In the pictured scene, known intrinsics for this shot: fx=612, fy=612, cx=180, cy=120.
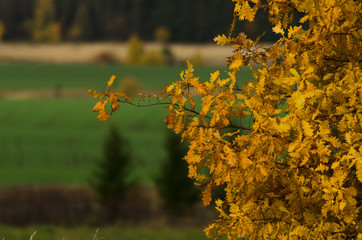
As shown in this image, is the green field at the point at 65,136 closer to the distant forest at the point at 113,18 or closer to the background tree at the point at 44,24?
the distant forest at the point at 113,18

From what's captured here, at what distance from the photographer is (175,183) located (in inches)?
1446

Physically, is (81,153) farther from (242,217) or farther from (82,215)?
(242,217)

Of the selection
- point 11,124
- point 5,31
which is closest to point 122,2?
point 5,31

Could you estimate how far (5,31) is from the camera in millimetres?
85125

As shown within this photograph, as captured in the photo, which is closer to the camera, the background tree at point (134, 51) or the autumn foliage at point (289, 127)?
the autumn foliage at point (289, 127)

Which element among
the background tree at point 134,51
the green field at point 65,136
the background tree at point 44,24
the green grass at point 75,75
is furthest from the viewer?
the green grass at point 75,75

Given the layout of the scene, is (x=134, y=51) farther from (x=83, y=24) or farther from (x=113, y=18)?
→ (x=83, y=24)

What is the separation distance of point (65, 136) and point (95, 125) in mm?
5823

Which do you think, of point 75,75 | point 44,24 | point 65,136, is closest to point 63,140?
point 65,136

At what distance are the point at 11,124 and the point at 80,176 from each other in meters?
27.7

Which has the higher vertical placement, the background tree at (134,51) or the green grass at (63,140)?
the background tree at (134,51)

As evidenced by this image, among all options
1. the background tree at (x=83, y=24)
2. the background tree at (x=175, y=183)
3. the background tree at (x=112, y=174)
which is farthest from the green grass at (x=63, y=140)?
the background tree at (x=83, y=24)

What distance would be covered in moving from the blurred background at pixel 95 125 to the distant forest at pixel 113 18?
6.1 inches

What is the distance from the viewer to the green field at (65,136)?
49406 millimetres
